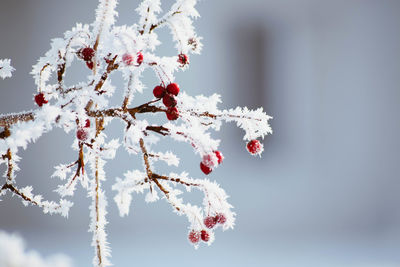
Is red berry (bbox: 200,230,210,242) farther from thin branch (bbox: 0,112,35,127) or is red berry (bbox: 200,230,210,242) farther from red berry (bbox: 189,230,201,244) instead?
thin branch (bbox: 0,112,35,127)

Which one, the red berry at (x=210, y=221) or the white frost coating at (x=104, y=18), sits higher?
the white frost coating at (x=104, y=18)

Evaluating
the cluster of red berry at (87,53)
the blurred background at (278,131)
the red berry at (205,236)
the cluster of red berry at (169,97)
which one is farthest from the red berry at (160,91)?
the blurred background at (278,131)

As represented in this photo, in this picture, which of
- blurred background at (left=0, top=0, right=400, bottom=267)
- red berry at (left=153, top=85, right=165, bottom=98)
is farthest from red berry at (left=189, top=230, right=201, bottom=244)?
blurred background at (left=0, top=0, right=400, bottom=267)

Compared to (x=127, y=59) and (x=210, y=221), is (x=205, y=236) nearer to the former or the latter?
(x=210, y=221)

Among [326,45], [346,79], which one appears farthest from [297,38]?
[346,79]

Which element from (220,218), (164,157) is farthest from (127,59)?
(220,218)

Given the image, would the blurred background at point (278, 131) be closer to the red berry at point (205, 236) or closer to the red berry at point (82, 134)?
the red berry at point (205, 236)

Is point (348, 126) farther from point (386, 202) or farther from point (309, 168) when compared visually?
point (386, 202)
